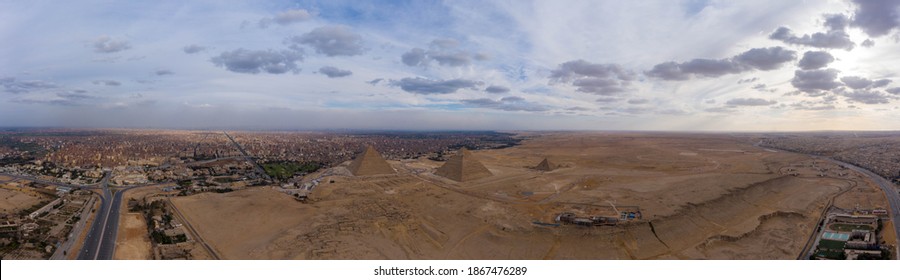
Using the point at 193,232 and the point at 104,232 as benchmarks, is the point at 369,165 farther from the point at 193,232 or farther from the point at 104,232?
the point at 104,232

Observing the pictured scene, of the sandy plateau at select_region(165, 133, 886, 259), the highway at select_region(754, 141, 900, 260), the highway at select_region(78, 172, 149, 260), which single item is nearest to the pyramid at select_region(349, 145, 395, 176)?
the sandy plateau at select_region(165, 133, 886, 259)

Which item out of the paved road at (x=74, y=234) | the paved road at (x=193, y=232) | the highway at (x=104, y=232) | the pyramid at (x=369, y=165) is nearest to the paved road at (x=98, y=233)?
the highway at (x=104, y=232)

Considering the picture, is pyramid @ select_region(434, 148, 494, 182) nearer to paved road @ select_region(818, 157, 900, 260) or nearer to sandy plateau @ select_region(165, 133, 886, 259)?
sandy plateau @ select_region(165, 133, 886, 259)

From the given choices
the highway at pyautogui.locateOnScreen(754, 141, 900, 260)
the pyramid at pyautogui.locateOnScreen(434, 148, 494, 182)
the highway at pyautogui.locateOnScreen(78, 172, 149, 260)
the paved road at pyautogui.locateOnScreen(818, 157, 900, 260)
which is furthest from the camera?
the pyramid at pyautogui.locateOnScreen(434, 148, 494, 182)

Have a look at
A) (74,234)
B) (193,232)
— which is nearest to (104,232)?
(74,234)

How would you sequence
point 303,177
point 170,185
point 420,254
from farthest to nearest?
point 303,177, point 170,185, point 420,254

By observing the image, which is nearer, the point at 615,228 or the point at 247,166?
the point at 615,228

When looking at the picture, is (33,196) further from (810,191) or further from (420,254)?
(810,191)

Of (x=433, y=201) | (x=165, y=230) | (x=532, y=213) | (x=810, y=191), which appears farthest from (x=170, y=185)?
(x=810, y=191)
